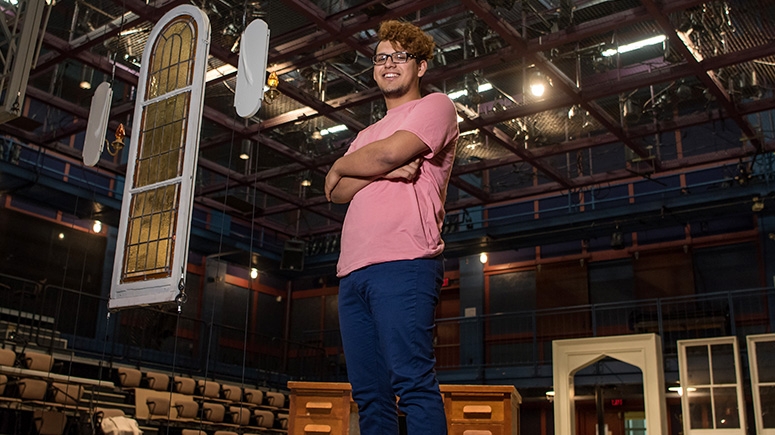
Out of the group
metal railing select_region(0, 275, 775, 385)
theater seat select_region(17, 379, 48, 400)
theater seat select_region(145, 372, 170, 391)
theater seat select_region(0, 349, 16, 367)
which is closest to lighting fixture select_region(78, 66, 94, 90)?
metal railing select_region(0, 275, 775, 385)

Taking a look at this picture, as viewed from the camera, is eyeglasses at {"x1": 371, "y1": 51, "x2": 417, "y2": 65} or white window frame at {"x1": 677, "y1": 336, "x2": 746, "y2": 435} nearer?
eyeglasses at {"x1": 371, "y1": 51, "x2": 417, "y2": 65}

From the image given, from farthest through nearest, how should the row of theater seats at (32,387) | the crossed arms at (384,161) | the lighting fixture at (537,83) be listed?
the lighting fixture at (537,83), the row of theater seats at (32,387), the crossed arms at (384,161)

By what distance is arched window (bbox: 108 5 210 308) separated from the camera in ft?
15.0

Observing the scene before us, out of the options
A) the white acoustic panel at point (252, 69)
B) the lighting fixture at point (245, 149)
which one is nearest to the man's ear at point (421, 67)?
the white acoustic panel at point (252, 69)

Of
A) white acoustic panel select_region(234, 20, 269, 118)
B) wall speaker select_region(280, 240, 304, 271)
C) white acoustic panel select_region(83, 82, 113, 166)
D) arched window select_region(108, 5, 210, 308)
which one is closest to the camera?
arched window select_region(108, 5, 210, 308)

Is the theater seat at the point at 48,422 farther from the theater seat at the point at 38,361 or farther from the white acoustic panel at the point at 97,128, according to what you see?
the white acoustic panel at the point at 97,128

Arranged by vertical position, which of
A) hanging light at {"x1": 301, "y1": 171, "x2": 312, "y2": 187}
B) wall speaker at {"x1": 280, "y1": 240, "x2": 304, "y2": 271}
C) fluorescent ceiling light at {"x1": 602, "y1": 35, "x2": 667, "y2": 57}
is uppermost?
fluorescent ceiling light at {"x1": 602, "y1": 35, "x2": 667, "y2": 57}

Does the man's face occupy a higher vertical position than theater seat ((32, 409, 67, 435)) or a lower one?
higher

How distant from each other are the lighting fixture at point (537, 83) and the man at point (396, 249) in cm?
831

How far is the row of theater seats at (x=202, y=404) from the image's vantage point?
1009 centimetres

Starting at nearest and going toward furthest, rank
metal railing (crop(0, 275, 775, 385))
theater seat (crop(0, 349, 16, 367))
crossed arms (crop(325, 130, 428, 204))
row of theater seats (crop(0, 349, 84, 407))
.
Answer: crossed arms (crop(325, 130, 428, 204)) → row of theater seats (crop(0, 349, 84, 407)) → theater seat (crop(0, 349, 16, 367)) → metal railing (crop(0, 275, 775, 385))

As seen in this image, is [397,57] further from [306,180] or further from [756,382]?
[306,180]

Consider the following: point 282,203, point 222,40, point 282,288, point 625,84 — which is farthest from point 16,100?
point 282,288

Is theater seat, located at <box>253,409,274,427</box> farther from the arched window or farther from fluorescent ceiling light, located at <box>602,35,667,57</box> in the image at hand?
the arched window
